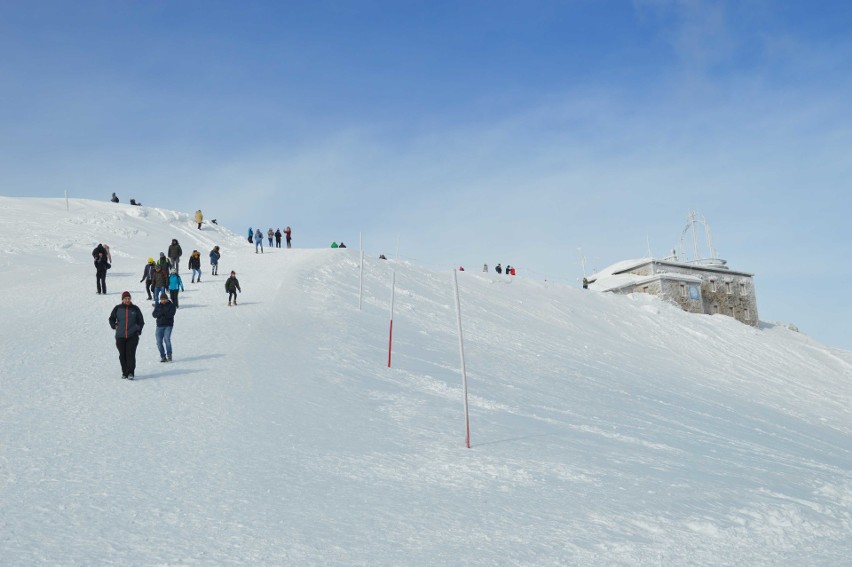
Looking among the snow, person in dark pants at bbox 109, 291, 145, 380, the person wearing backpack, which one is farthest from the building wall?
person in dark pants at bbox 109, 291, 145, 380

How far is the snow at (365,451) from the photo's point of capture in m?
6.28

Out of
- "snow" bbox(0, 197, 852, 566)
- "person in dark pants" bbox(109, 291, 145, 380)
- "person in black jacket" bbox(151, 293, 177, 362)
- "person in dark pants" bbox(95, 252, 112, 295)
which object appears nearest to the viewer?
"snow" bbox(0, 197, 852, 566)

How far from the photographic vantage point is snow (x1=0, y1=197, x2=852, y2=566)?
628 cm

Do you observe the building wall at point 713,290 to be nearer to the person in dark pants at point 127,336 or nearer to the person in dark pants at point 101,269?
the person in dark pants at point 101,269

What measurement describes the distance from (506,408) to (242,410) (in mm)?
5471

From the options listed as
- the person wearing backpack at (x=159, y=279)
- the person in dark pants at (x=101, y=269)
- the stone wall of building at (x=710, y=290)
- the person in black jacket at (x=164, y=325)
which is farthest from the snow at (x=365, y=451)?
the stone wall of building at (x=710, y=290)

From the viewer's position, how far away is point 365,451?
9406 mm

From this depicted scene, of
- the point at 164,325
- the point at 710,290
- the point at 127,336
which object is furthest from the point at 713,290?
the point at 127,336

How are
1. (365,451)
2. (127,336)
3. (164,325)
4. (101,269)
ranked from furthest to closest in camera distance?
(101,269) < (164,325) < (127,336) < (365,451)

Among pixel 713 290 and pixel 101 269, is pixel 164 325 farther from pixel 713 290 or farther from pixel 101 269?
pixel 713 290

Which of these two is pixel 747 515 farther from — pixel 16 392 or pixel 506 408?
pixel 16 392

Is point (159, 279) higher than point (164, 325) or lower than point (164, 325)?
higher

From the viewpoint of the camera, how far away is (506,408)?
1382 centimetres

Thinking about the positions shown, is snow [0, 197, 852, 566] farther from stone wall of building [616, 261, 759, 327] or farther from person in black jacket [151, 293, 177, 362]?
stone wall of building [616, 261, 759, 327]
